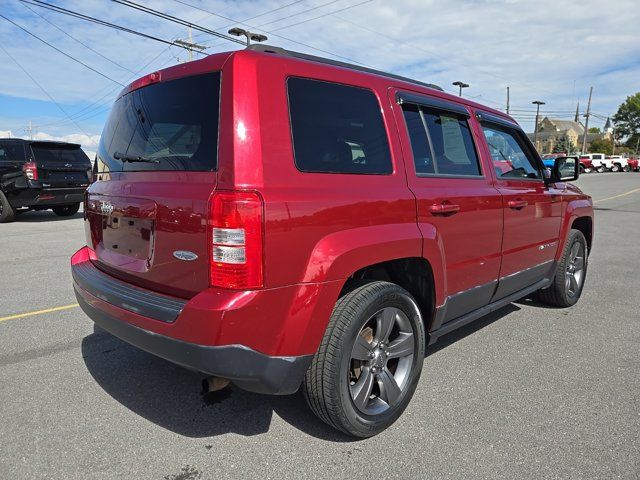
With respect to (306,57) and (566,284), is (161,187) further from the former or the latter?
(566,284)

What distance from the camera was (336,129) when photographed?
2520mm

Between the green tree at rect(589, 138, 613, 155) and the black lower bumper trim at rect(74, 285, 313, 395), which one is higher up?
the green tree at rect(589, 138, 613, 155)

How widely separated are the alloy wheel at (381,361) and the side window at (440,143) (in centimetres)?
92

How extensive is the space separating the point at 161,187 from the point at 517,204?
2654mm

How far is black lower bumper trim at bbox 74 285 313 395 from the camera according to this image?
2.12m

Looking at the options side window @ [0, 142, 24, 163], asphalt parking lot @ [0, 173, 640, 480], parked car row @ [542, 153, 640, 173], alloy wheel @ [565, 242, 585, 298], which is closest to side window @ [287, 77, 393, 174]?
asphalt parking lot @ [0, 173, 640, 480]

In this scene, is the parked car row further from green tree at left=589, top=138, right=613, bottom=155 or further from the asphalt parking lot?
the asphalt parking lot

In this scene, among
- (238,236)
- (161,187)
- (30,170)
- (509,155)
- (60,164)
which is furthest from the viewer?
(60,164)

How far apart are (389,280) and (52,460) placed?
2.01 m

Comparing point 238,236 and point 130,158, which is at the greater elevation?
point 130,158

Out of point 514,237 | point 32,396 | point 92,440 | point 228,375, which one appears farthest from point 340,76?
point 32,396

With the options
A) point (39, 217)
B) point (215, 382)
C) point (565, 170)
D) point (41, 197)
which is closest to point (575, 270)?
point (565, 170)

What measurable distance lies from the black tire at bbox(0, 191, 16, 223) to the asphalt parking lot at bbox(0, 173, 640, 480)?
800 cm

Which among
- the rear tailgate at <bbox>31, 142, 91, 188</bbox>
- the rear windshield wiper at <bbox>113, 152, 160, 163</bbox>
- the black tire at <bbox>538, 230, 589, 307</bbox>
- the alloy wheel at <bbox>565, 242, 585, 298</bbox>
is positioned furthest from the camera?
the rear tailgate at <bbox>31, 142, 91, 188</bbox>
